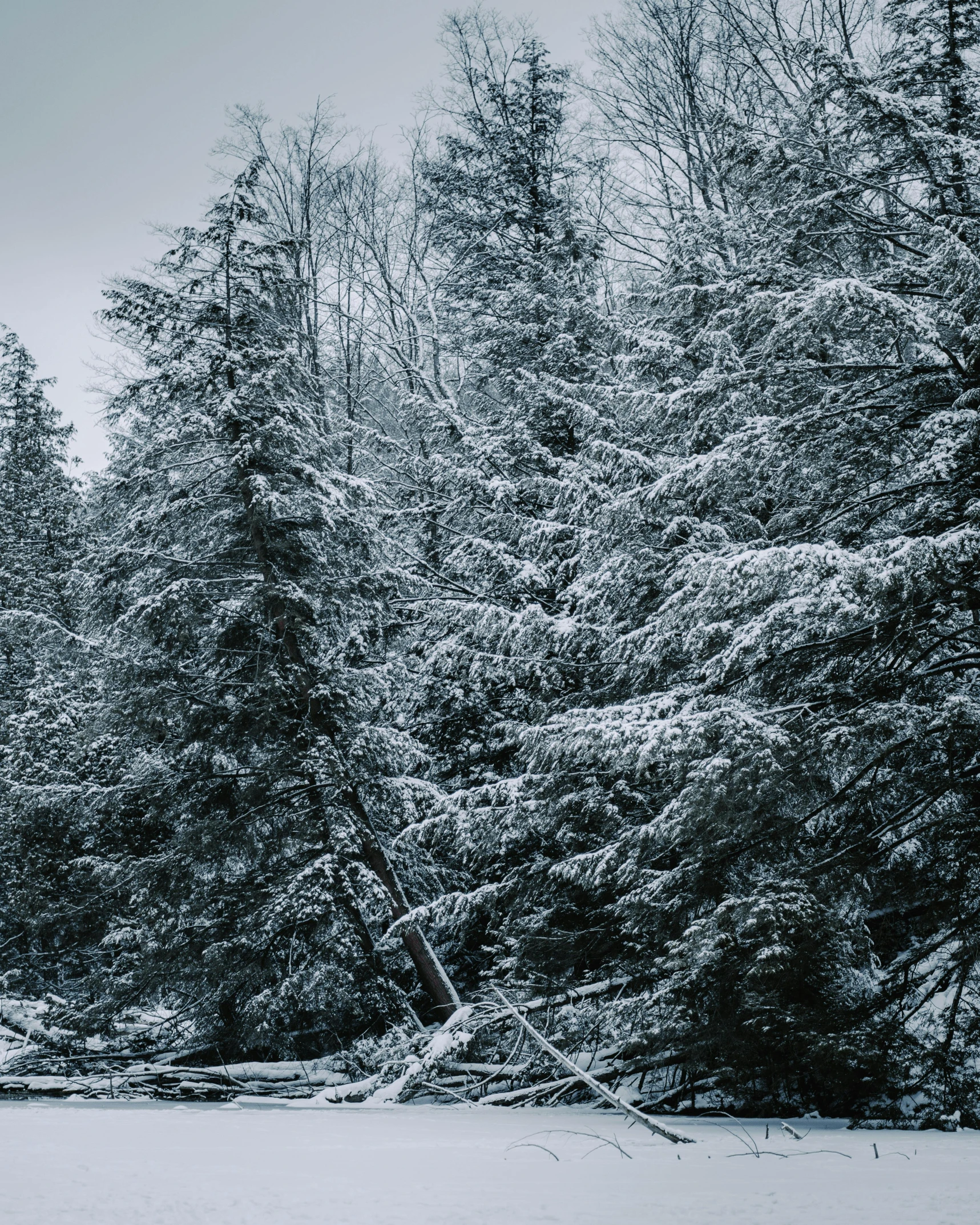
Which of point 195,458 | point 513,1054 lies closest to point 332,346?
point 195,458

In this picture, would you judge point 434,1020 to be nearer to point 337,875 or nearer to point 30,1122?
point 337,875

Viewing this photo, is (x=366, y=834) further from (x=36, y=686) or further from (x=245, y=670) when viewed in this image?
(x=36, y=686)

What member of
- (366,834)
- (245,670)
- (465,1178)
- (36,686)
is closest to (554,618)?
(366,834)

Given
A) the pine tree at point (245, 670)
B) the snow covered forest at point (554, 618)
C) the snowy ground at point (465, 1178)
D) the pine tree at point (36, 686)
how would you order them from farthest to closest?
1. the pine tree at point (36, 686)
2. the pine tree at point (245, 670)
3. the snow covered forest at point (554, 618)
4. the snowy ground at point (465, 1178)

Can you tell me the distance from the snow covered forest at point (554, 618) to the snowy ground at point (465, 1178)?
1.54 m

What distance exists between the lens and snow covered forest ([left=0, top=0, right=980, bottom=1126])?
21.3ft

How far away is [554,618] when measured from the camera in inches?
408

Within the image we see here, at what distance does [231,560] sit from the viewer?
11.8m

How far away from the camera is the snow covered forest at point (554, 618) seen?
648 centimetres

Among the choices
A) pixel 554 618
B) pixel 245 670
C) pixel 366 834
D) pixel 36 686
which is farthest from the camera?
pixel 36 686

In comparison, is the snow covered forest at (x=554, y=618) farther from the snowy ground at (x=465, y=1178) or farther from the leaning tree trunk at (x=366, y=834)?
the snowy ground at (x=465, y=1178)

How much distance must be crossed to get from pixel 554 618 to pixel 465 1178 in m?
7.08

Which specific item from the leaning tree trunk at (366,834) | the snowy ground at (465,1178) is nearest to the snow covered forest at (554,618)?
the leaning tree trunk at (366,834)

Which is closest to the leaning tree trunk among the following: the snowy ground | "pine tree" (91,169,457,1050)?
"pine tree" (91,169,457,1050)
